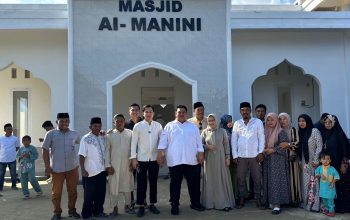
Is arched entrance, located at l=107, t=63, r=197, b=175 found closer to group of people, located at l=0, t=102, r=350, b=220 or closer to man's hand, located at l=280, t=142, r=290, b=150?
group of people, located at l=0, t=102, r=350, b=220

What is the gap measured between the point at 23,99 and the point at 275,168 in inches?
344

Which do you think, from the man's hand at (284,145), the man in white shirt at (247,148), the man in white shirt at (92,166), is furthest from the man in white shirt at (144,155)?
the man's hand at (284,145)

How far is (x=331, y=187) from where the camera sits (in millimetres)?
5969

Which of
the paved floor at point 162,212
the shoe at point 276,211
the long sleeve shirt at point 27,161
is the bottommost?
the paved floor at point 162,212

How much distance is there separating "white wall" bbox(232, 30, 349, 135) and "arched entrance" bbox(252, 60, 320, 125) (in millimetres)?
1280

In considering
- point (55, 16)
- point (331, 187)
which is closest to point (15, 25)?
point (55, 16)

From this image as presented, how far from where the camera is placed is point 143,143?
6125 mm

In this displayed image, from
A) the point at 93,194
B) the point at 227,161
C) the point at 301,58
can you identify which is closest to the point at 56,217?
the point at 93,194

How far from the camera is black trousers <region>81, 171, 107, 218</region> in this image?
19.2ft

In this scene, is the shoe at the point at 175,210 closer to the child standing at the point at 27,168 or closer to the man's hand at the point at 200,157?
the man's hand at the point at 200,157

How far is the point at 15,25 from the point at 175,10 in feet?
12.3

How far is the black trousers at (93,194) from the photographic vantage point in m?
5.84

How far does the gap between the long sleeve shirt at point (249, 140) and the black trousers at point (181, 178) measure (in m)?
0.70

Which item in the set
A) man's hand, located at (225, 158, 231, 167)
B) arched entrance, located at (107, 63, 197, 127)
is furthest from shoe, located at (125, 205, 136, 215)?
arched entrance, located at (107, 63, 197, 127)
